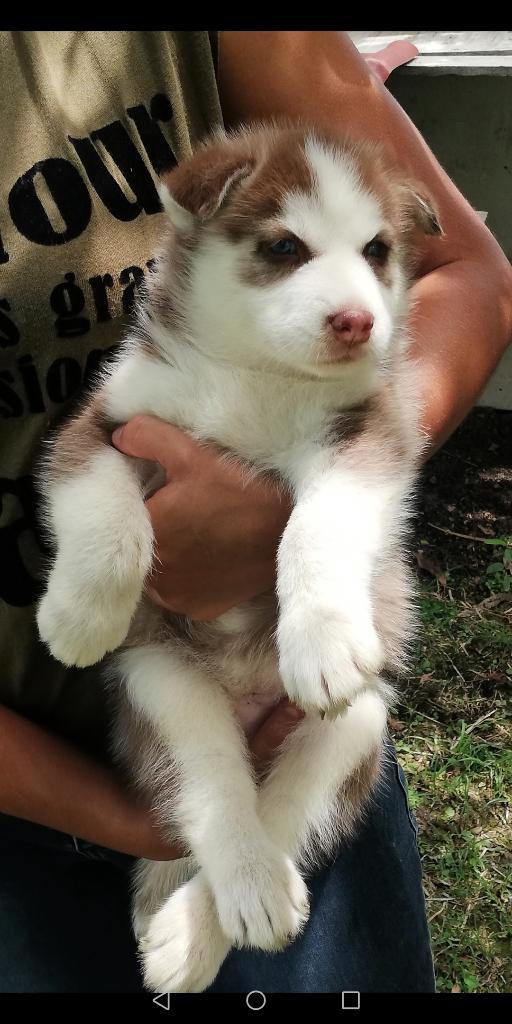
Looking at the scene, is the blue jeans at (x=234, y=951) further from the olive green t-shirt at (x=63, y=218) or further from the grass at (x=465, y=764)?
the grass at (x=465, y=764)

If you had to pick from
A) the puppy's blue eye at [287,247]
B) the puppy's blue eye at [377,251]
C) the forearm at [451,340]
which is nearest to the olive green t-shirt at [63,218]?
the puppy's blue eye at [287,247]

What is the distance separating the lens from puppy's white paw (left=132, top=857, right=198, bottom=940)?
1.97 m

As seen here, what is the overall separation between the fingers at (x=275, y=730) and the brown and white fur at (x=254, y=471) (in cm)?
3

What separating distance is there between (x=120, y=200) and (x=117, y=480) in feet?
1.99

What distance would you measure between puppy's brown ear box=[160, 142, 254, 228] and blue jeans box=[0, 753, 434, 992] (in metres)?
1.46

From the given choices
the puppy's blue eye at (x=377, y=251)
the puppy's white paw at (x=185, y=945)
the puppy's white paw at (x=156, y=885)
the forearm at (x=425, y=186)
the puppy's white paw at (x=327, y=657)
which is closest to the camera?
the puppy's white paw at (x=327, y=657)

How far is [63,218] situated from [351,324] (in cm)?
64

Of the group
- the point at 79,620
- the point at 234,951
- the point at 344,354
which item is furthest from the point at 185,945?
the point at 344,354

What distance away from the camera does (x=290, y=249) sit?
1.78 m

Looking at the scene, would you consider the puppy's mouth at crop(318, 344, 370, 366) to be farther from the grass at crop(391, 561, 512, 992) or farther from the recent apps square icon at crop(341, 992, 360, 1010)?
the grass at crop(391, 561, 512, 992)

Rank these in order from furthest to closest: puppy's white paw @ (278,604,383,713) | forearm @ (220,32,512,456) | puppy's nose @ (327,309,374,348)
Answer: forearm @ (220,32,512,456) → puppy's nose @ (327,309,374,348) → puppy's white paw @ (278,604,383,713)

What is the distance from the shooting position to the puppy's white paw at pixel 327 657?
1.43 metres

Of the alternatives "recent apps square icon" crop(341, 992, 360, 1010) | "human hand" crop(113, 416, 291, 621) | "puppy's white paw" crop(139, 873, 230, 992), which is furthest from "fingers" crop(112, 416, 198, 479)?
"recent apps square icon" crop(341, 992, 360, 1010)

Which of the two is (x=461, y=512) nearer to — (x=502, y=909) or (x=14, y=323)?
(x=502, y=909)
